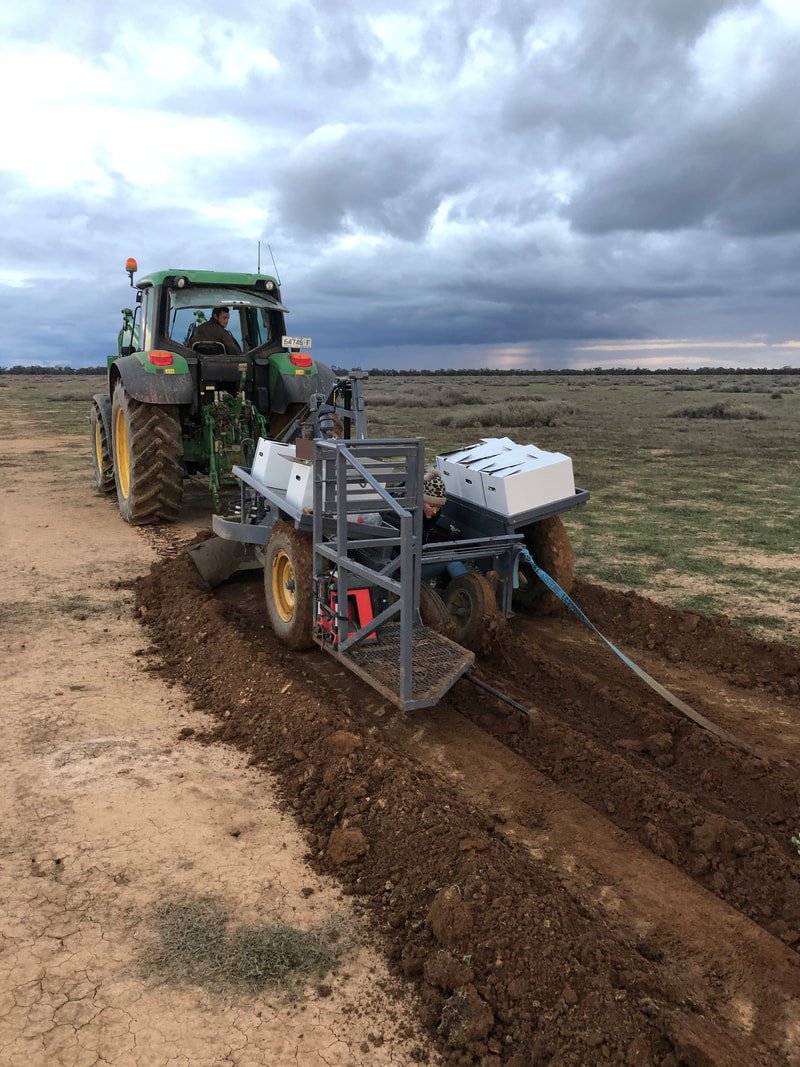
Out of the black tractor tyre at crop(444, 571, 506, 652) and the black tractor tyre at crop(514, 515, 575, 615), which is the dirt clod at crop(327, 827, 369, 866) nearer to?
the black tractor tyre at crop(444, 571, 506, 652)

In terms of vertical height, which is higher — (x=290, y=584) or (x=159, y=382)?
(x=159, y=382)

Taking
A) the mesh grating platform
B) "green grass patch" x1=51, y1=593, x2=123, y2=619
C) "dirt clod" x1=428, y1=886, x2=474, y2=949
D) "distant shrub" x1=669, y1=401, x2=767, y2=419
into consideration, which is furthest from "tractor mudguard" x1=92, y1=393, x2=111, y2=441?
"distant shrub" x1=669, y1=401, x2=767, y2=419

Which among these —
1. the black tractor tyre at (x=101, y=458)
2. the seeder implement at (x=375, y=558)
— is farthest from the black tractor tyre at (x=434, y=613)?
the black tractor tyre at (x=101, y=458)

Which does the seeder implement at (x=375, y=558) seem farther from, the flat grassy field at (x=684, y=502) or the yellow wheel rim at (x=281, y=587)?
the flat grassy field at (x=684, y=502)

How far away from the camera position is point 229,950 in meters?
2.70

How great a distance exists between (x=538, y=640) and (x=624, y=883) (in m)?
2.70

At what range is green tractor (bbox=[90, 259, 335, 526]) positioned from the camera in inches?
330

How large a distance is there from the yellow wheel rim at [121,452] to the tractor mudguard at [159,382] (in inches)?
42.5

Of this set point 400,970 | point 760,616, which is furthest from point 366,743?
point 760,616

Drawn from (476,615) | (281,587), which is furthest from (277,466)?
(476,615)

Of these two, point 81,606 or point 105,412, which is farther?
point 105,412

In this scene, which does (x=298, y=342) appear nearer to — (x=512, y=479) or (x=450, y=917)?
(x=512, y=479)

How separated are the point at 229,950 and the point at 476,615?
114 inches

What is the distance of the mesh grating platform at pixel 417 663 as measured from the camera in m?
4.08
